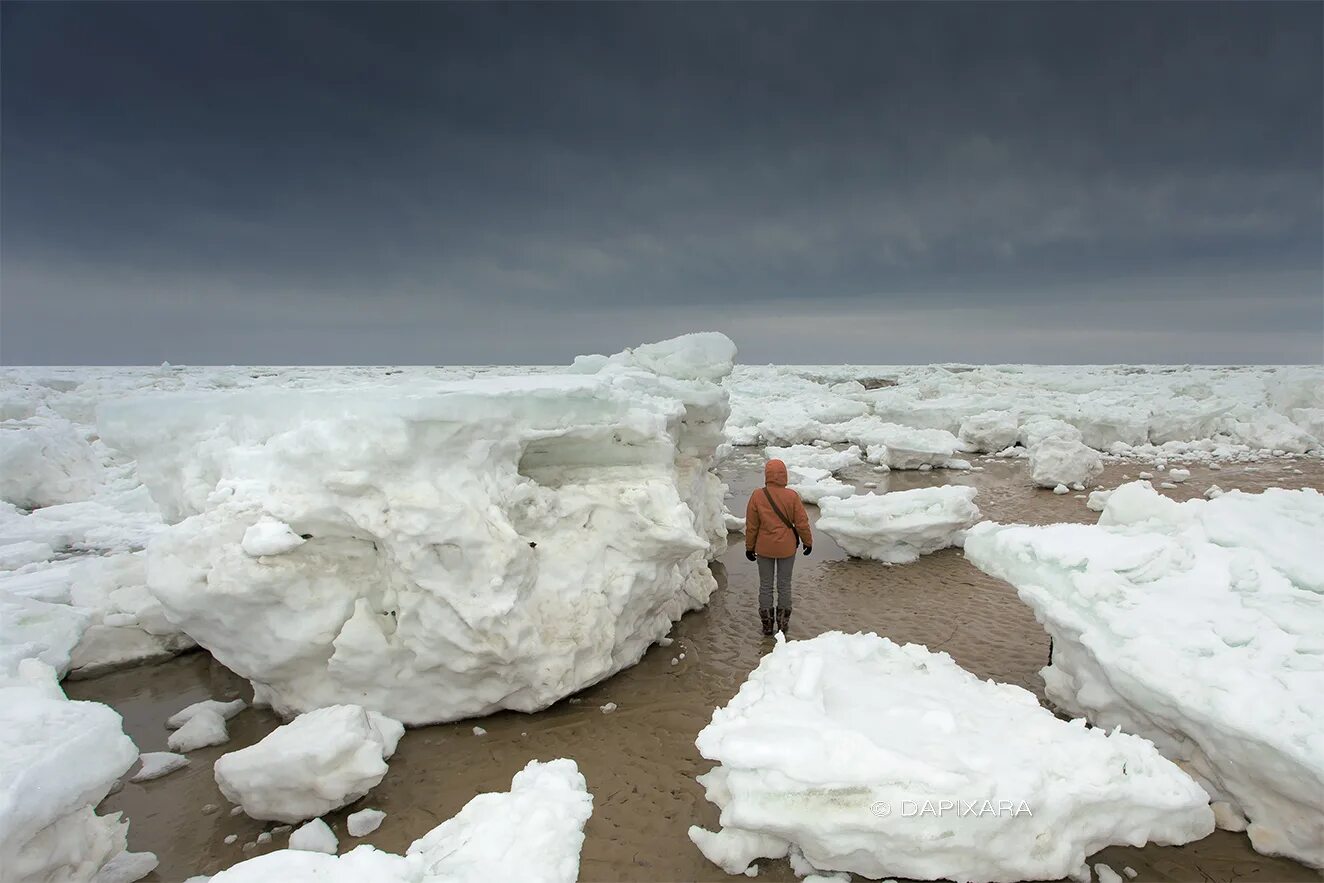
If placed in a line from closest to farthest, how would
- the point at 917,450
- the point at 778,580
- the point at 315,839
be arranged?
the point at 315,839
the point at 778,580
the point at 917,450

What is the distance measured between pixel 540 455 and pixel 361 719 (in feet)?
8.75

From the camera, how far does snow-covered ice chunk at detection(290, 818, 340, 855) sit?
3.75 metres

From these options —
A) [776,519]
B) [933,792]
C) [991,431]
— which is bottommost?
[933,792]

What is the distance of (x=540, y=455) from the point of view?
6211 mm

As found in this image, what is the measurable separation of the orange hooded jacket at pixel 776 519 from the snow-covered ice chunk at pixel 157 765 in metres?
4.95

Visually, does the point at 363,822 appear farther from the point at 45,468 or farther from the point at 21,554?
the point at 45,468

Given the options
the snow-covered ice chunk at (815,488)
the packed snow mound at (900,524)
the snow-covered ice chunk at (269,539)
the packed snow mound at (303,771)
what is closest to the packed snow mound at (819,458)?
the snow-covered ice chunk at (815,488)

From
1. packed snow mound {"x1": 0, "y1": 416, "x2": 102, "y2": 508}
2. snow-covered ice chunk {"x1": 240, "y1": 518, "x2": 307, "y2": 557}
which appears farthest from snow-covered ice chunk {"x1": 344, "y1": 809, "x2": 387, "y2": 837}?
packed snow mound {"x1": 0, "y1": 416, "x2": 102, "y2": 508}

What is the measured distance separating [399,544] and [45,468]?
11074 mm

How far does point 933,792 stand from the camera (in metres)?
2.98

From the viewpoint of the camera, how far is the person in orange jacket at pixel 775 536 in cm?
669

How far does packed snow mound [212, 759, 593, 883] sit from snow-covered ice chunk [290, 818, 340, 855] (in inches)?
54.1

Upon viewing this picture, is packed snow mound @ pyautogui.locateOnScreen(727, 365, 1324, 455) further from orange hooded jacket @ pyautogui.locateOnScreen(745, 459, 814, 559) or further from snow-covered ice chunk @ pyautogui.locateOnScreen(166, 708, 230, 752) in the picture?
snow-covered ice chunk @ pyautogui.locateOnScreen(166, 708, 230, 752)

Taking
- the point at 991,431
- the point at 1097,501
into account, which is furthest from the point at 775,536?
the point at 991,431
